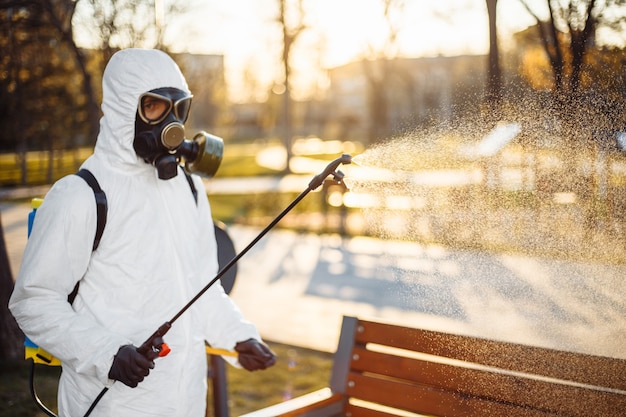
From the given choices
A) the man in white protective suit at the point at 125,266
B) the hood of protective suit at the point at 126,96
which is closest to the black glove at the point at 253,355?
the man in white protective suit at the point at 125,266

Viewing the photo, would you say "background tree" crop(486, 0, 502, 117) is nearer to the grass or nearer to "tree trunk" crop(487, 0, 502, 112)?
"tree trunk" crop(487, 0, 502, 112)

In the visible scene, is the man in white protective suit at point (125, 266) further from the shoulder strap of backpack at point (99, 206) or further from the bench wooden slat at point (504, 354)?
the bench wooden slat at point (504, 354)

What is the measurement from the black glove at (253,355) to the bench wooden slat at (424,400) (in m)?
0.73

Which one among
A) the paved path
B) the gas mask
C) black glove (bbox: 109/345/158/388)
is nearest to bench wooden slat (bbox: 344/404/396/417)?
the paved path

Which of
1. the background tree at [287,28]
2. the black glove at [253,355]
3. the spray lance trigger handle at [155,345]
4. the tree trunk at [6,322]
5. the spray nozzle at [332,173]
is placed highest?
the background tree at [287,28]

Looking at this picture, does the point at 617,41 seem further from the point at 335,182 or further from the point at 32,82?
the point at 32,82

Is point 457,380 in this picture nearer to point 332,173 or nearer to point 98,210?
point 332,173

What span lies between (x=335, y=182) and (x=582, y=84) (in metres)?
1.19

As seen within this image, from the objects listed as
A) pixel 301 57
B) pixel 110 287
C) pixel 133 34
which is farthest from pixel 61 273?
pixel 301 57

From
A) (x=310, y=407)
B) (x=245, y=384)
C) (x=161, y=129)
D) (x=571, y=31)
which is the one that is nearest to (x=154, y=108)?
(x=161, y=129)

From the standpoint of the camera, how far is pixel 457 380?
9.59ft

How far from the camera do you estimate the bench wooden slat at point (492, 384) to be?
103 inches

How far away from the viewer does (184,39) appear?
6.64 meters

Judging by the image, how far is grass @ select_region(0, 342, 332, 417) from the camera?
4.38m
